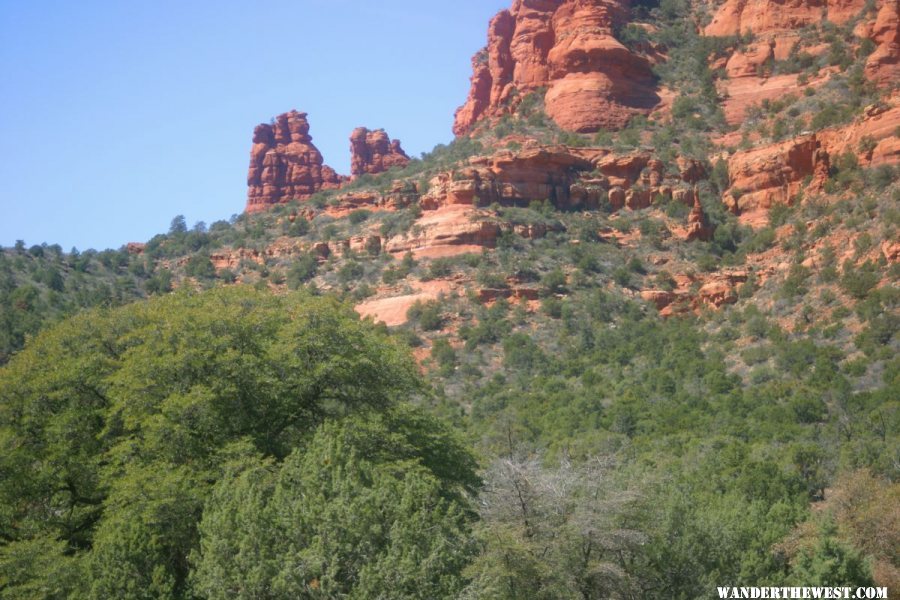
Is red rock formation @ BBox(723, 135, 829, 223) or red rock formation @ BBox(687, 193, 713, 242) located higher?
red rock formation @ BBox(723, 135, 829, 223)

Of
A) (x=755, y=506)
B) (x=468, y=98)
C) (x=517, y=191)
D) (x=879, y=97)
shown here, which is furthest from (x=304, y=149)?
(x=755, y=506)

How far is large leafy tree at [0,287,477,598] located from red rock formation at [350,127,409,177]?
97741mm

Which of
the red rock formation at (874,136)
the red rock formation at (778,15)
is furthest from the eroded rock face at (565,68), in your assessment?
the red rock formation at (874,136)

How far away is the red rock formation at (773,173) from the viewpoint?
2896 inches

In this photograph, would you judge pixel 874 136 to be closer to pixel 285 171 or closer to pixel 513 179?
pixel 513 179

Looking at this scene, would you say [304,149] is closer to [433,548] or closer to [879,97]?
[879,97]

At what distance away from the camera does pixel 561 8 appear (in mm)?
98812

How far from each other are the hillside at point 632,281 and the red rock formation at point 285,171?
14.6 inches

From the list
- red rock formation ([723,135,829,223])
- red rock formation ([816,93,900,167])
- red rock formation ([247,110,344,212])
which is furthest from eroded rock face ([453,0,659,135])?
red rock formation ([816,93,900,167])

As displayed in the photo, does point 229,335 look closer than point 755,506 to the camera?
Yes

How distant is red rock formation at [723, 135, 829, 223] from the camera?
2896 inches

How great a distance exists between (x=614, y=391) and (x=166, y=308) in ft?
115

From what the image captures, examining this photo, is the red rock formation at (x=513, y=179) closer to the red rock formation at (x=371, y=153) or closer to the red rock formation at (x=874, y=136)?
the red rock formation at (x=874, y=136)

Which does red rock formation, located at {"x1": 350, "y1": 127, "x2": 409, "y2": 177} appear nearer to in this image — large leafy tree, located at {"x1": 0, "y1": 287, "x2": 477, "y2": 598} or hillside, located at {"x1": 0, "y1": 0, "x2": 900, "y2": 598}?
hillside, located at {"x1": 0, "y1": 0, "x2": 900, "y2": 598}
